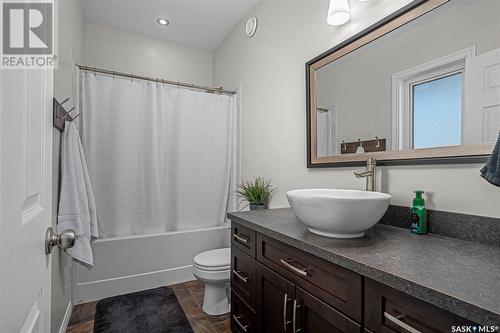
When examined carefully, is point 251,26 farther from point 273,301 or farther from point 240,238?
point 273,301

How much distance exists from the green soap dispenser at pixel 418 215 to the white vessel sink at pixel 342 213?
168 mm

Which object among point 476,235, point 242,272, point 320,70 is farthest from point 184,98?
point 476,235

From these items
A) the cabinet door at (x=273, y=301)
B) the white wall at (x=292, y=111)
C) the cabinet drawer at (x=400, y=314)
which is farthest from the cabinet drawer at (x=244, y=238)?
the cabinet drawer at (x=400, y=314)

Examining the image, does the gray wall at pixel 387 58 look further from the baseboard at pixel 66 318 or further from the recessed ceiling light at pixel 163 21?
the baseboard at pixel 66 318

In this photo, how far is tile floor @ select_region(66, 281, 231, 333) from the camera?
1804 mm

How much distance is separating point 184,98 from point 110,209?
4.16 feet

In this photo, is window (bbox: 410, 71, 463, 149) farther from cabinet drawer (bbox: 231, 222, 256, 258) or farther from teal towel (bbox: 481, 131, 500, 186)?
cabinet drawer (bbox: 231, 222, 256, 258)

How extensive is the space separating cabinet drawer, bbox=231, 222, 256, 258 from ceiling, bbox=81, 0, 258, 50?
81.7 inches

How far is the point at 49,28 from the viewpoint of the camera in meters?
0.70

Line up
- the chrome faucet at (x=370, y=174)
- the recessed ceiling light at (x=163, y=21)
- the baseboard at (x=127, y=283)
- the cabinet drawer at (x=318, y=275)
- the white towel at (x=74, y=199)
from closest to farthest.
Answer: the cabinet drawer at (x=318, y=275) < the chrome faucet at (x=370, y=174) < the white towel at (x=74, y=199) < the baseboard at (x=127, y=283) < the recessed ceiling light at (x=163, y=21)

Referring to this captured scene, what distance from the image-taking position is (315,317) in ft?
3.12

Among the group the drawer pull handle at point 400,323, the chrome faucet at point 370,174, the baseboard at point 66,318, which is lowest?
the baseboard at point 66,318

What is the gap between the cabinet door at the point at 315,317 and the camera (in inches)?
32.6

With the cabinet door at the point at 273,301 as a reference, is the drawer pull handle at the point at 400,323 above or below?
above
